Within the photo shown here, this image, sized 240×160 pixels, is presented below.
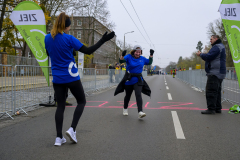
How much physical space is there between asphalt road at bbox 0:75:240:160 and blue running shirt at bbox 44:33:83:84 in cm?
104

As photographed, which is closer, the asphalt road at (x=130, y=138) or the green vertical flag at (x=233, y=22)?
the asphalt road at (x=130, y=138)

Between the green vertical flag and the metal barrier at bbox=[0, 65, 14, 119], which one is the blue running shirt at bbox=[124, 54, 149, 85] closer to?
the green vertical flag

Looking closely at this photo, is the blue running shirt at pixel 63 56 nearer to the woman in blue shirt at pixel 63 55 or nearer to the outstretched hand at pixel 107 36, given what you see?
the woman in blue shirt at pixel 63 55

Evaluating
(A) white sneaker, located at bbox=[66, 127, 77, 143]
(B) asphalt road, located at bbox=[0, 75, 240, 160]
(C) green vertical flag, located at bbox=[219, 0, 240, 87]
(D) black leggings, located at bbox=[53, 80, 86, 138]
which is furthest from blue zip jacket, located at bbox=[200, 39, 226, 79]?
(A) white sneaker, located at bbox=[66, 127, 77, 143]

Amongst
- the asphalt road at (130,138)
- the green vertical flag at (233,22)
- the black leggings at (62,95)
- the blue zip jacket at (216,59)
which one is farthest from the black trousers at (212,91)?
the black leggings at (62,95)

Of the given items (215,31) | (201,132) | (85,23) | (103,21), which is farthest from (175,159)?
(215,31)

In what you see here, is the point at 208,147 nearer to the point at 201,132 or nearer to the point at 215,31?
the point at 201,132

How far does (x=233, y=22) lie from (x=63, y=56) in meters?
5.18

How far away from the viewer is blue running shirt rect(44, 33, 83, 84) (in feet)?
11.2

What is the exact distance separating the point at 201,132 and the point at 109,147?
A: 190 cm

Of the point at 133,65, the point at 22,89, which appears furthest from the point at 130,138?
the point at 22,89

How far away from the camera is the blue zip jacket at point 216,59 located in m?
6.26

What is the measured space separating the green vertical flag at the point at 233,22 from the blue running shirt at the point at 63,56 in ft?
16.1

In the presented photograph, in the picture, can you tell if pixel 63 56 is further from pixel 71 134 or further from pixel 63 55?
pixel 71 134
